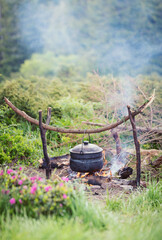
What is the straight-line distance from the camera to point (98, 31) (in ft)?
67.4

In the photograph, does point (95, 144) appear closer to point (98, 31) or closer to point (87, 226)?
point (87, 226)

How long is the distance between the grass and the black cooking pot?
903mm

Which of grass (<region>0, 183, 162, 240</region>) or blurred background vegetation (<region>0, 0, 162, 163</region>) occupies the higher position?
blurred background vegetation (<region>0, 0, 162, 163</region>)

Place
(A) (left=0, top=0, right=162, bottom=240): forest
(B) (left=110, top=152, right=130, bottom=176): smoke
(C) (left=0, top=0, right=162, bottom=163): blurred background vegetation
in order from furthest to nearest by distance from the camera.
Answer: (C) (left=0, top=0, right=162, bottom=163): blurred background vegetation < (B) (left=110, top=152, right=130, bottom=176): smoke < (A) (left=0, top=0, right=162, bottom=240): forest

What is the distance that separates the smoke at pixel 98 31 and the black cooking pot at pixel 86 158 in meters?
11.1

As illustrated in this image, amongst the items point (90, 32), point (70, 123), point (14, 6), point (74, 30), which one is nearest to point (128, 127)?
point (70, 123)

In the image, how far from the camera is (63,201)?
2.52m

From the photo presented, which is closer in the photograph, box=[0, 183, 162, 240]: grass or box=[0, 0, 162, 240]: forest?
box=[0, 183, 162, 240]: grass

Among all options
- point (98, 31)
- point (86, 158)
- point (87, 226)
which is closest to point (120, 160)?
A: point (86, 158)

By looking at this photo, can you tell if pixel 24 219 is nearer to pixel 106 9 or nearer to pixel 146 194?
pixel 146 194

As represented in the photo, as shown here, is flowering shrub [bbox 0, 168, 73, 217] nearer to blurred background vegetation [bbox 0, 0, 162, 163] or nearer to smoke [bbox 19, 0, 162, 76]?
blurred background vegetation [bbox 0, 0, 162, 163]

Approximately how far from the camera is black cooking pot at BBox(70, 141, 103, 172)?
374cm

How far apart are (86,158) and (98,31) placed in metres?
18.7

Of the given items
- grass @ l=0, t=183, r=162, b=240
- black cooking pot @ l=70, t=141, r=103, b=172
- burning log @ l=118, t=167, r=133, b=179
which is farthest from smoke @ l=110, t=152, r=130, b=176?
grass @ l=0, t=183, r=162, b=240
